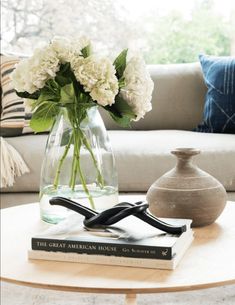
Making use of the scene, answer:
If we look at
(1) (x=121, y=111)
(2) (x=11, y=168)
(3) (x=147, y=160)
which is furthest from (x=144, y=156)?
(1) (x=121, y=111)

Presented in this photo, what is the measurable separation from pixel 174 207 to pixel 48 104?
1.20 feet

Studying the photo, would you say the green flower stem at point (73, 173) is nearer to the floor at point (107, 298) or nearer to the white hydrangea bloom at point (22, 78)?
the white hydrangea bloom at point (22, 78)

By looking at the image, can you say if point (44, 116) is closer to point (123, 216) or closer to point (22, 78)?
point (22, 78)

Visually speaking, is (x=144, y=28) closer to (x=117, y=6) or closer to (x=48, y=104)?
(x=117, y=6)

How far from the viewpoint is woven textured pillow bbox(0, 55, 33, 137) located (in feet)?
9.00

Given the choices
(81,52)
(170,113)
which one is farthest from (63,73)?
(170,113)

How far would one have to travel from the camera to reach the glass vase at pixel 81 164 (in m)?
1.36

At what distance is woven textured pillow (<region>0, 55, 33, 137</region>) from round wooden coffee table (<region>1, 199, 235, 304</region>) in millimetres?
1504

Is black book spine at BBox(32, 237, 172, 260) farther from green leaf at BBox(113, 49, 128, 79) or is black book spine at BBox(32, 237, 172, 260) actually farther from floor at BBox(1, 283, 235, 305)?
floor at BBox(1, 283, 235, 305)

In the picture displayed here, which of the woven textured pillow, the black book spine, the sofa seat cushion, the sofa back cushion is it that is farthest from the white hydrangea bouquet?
the sofa back cushion

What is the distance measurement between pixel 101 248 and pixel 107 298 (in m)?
1.00

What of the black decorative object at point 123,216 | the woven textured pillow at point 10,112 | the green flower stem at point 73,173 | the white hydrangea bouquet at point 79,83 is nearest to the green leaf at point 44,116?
the white hydrangea bouquet at point 79,83

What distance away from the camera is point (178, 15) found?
152 inches

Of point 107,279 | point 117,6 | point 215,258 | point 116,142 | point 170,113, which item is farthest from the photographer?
point 117,6
